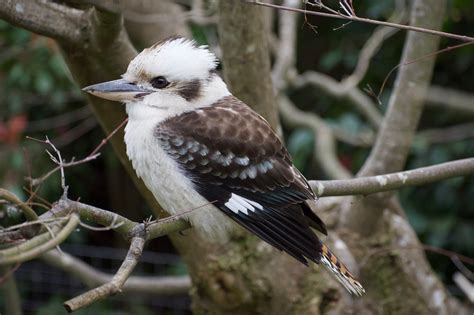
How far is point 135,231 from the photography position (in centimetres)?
198

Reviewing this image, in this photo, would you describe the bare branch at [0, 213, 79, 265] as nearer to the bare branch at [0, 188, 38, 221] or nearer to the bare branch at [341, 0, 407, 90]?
the bare branch at [0, 188, 38, 221]

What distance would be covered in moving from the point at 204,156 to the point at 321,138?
6.29 ft

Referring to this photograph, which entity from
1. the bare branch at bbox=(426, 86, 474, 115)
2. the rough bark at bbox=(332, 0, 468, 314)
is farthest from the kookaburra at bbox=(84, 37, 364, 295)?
the bare branch at bbox=(426, 86, 474, 115)

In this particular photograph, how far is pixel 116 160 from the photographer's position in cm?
529

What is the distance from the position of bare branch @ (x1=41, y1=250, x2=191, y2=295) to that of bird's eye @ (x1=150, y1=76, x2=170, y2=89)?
1.36 m

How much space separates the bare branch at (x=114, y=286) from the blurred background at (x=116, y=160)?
222 centimetres

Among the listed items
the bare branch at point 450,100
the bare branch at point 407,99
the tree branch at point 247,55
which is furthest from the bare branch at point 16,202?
the bare branch at point 450,100

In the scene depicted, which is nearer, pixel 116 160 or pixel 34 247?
pixel 34 247

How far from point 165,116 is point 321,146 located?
185 cm

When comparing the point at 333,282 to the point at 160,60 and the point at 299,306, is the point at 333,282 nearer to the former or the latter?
the point at 299,306

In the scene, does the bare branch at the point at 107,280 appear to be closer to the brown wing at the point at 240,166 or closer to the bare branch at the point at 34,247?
the brown wing at the point at 240,166

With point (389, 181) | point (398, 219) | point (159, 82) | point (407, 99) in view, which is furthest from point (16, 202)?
point (398, 219)

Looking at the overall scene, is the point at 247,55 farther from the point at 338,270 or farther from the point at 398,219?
the point at 398,219

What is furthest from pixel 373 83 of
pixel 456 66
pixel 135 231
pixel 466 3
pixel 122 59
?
pixel 135 231
